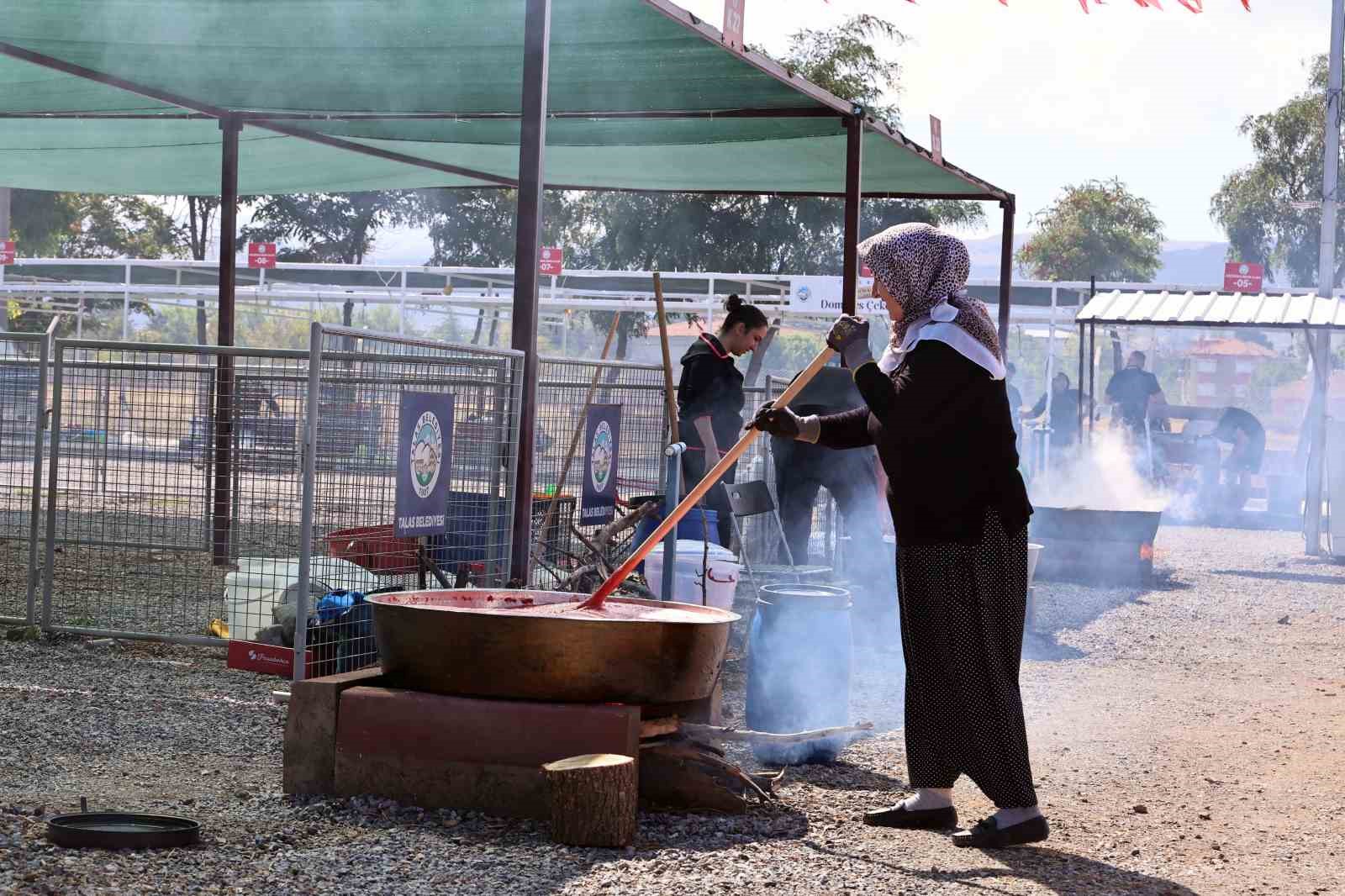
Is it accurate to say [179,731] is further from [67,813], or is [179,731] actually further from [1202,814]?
[1202,814]

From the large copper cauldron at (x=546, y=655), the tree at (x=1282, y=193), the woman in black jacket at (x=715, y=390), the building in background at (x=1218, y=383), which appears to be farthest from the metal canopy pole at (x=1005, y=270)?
the tree at (x=1282, y=193)

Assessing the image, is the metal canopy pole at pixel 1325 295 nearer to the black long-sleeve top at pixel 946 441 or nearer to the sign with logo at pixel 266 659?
the black long-sleeve top at pixel 946 441

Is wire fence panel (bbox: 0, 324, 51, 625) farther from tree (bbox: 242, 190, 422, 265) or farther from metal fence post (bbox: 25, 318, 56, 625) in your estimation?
tree (bbox: 242, 190, 422, 265)

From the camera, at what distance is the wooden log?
4.27 meters

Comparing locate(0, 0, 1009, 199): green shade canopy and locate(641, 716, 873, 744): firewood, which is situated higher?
locate(0, 0, 1009, 199): green shade canopy

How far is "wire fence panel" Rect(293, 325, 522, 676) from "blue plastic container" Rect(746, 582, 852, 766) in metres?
1.35

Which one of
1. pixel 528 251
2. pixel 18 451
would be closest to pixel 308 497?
pixel 528 251

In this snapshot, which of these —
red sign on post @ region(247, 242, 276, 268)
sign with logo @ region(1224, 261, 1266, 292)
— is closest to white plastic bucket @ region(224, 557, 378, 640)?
sign with logo @ region(1224, 261, 1266, 292)

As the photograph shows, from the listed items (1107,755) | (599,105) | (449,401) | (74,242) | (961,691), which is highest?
(74,242)

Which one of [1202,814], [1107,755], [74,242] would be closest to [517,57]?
[1107,755]

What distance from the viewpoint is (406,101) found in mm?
9234

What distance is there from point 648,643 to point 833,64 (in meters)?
28.6

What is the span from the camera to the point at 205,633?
24.9 ft

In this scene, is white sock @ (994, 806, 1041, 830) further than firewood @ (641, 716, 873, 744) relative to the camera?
No
